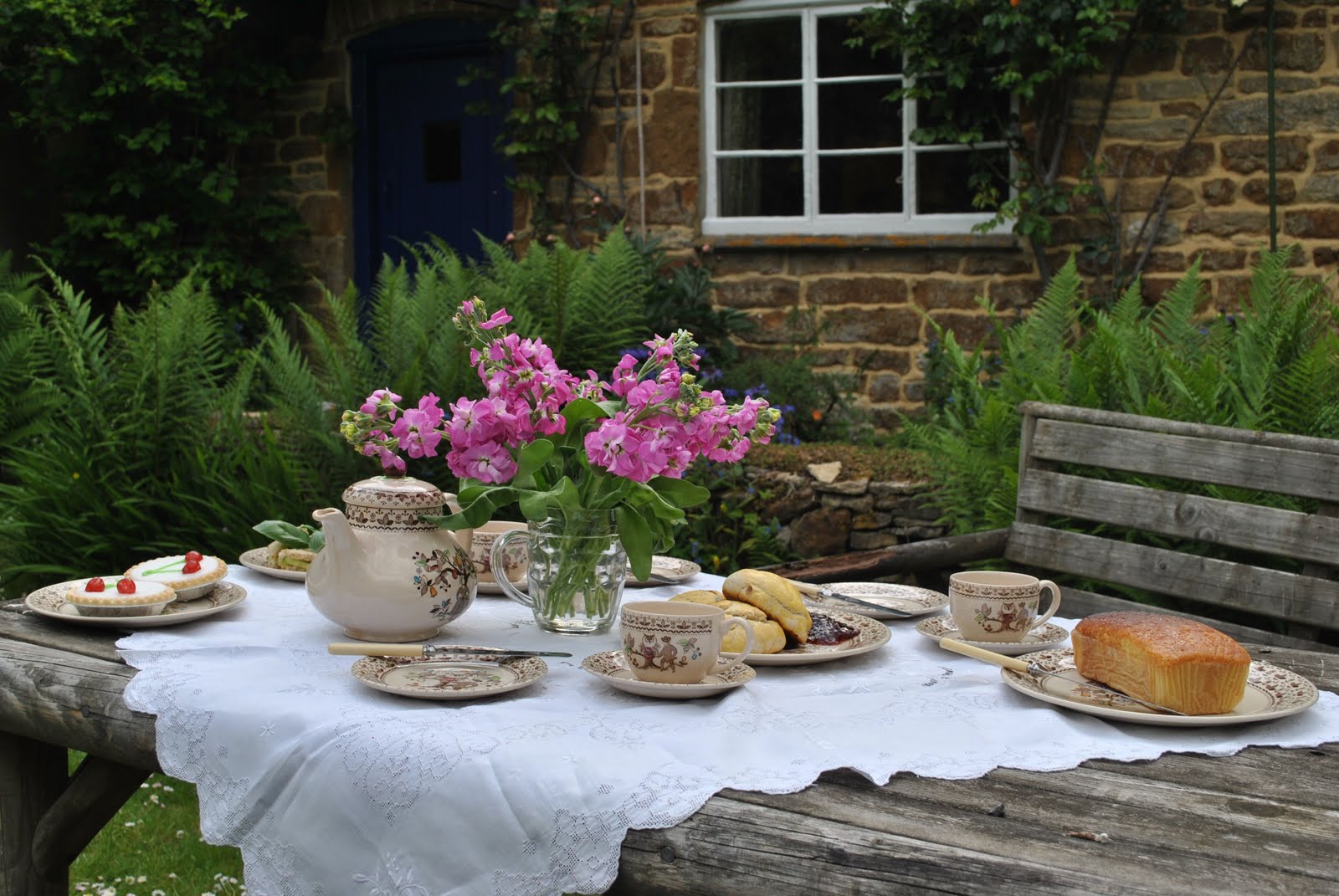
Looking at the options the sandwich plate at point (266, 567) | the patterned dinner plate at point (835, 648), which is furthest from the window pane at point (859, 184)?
the patterned dinner plate at point (835, 648)

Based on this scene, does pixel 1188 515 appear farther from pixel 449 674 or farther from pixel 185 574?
pixel 185 574

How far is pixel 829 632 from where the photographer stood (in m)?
2.03

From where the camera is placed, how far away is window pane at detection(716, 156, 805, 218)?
7711 millimetres

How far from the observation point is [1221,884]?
124cm

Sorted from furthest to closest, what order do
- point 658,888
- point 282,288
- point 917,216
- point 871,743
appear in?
point 282,288
point 917,216
point 871,743
point 658,888

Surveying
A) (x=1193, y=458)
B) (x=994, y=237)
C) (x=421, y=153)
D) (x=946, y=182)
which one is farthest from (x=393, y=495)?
(x=421, y=153)

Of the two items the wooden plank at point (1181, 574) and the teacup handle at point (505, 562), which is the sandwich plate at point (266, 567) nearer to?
the teacup handle at point (505, 562)

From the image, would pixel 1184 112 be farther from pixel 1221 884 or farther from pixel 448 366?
pixel 1221 884

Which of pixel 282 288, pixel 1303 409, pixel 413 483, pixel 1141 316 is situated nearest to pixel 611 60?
pixel 282 288

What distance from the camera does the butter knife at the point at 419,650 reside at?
1.87 metres

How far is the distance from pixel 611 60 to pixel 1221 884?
7.06 meters

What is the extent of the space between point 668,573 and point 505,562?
1.40ft

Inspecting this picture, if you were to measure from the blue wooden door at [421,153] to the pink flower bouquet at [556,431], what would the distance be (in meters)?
6.70

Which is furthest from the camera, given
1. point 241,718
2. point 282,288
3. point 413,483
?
point 282,288
